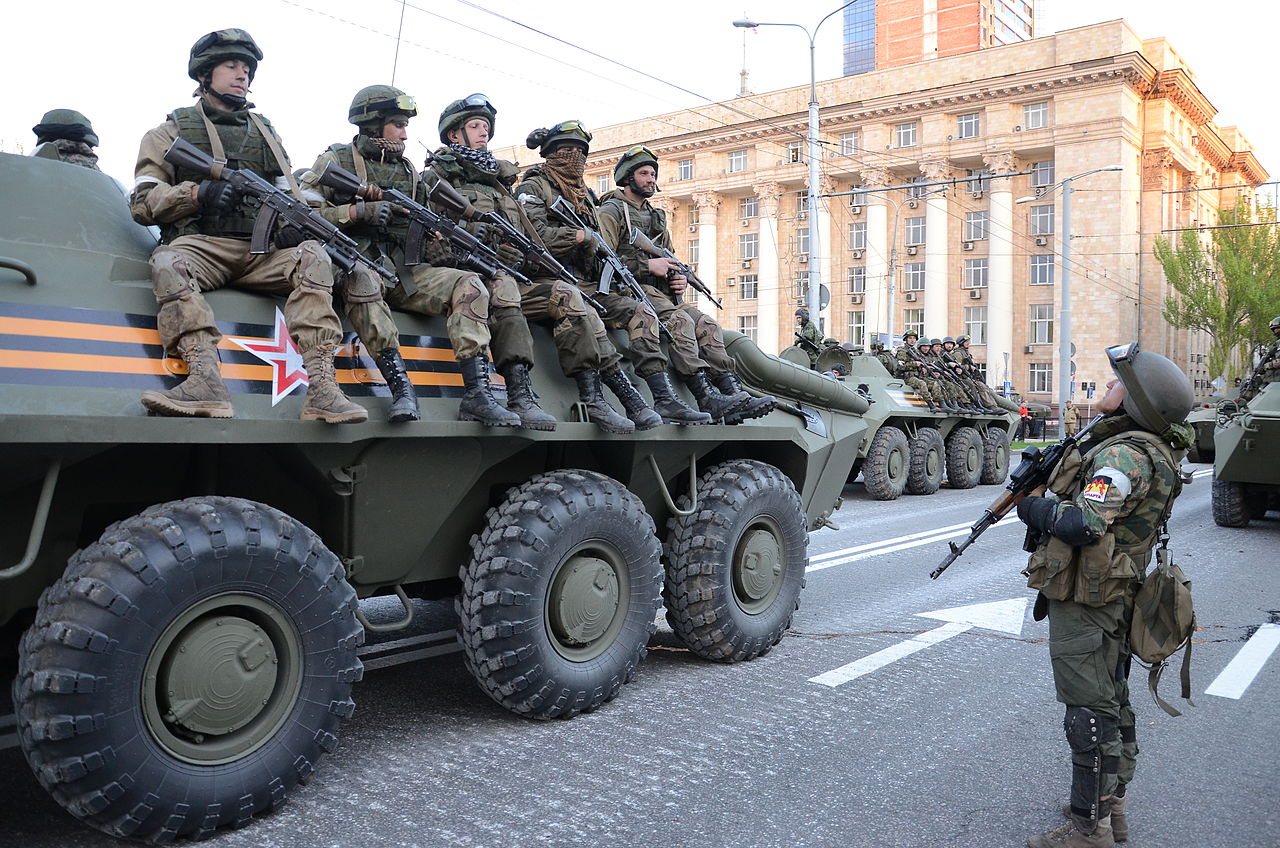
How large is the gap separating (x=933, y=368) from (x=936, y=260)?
1272 inches

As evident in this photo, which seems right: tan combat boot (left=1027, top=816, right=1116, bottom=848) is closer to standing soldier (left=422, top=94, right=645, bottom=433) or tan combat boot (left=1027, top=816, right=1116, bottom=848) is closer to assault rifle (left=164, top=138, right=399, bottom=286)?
standing soldier (left=422, top=94, right=645, bottom=433)

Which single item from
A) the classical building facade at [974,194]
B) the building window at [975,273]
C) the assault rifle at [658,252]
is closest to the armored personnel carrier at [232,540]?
the assault rifle at [658,252]

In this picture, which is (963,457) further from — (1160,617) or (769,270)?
(769,270)

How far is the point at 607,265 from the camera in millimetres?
5664

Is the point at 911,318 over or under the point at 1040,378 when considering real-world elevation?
over

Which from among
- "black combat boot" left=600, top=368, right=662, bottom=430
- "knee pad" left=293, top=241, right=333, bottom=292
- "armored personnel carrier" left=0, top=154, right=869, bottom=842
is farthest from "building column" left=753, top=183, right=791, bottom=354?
"knee pad" left=293, top=241, right=333, bottom=292

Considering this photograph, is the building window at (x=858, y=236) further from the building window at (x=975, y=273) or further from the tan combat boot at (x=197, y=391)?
the tan combat boot at (x=197, y=391)

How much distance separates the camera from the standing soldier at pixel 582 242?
5391 millimetres

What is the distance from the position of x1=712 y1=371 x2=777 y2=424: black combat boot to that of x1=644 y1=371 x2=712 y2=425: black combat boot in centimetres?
25

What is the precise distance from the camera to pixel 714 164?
50.2 metres

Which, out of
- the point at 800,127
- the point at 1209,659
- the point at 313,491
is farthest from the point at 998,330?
the point at 313,491

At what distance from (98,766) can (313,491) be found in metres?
1.26

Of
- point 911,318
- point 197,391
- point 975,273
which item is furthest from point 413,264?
point 911,318

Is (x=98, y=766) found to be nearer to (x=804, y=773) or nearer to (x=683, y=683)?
(x=804, y=773)
